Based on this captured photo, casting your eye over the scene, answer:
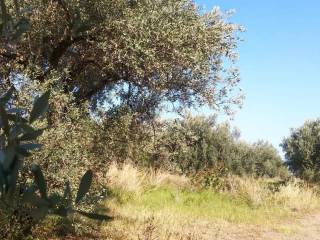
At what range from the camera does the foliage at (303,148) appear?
1238 inches

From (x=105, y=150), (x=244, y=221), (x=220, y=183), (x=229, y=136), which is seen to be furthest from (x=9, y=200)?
(x=229, y=136)

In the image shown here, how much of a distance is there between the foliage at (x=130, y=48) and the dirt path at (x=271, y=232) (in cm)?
341

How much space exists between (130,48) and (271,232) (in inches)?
263

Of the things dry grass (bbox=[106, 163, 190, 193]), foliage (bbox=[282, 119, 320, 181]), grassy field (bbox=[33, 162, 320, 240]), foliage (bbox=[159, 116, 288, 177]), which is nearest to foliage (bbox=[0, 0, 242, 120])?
grassy field (bbox=[33, 162, 320, 240])

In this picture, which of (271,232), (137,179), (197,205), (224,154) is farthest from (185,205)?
(224,154)

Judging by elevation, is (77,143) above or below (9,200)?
above

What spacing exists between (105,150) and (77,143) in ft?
4.27

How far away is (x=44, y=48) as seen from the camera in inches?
393

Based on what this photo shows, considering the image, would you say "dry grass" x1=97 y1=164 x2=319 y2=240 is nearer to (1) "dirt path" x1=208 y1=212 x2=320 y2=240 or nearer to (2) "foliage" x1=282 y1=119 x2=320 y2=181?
(1) "dirt path" x1=208 y1=212 x2=320 y2=240

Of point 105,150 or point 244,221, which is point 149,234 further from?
point 244,221

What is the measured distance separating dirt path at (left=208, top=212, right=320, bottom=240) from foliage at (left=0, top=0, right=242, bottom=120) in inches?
134

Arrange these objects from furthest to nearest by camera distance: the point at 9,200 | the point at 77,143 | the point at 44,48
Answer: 1. the point at 44,48
2. the point at 77,143
3. the point at 9,200

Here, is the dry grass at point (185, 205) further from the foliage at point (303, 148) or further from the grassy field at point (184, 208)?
the foliage at point (303, 148)

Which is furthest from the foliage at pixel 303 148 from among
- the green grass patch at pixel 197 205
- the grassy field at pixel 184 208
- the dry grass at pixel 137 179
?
the green grass patch at pixel 197 205
